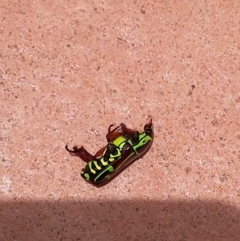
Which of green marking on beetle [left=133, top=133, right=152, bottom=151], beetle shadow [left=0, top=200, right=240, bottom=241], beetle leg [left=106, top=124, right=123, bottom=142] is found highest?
beetle leg [left=106, top=124, right=123, bottom=142]

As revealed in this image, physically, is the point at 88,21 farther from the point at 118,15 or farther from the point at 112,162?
the point at 112,162

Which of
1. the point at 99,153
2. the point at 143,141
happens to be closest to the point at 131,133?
the point at 143,141

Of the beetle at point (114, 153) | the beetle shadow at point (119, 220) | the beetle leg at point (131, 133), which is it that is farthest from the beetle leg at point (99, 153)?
the beetle shadow at point (119, 220)

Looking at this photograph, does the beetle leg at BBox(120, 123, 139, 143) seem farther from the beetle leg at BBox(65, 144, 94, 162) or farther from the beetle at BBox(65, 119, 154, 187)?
the beetle leg at BBox(65, 144, 94, 162)

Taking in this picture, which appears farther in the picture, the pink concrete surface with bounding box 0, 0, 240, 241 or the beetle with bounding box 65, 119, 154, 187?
the pink concrete surface with bounding box 0, 0, 240, 241

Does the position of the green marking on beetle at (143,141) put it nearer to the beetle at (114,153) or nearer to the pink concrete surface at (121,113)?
the beetle at (114,153)

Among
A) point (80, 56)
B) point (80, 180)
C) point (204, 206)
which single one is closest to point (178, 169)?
point (204, 206)

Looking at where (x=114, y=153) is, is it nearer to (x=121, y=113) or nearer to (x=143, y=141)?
(x=143, y=141)

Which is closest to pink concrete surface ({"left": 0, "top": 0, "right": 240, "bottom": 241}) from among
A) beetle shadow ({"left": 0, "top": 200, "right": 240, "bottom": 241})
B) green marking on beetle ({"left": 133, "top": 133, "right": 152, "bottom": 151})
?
beetle shadow ({"left": 0, "top": 200, "right": 240, "bottom": 241})

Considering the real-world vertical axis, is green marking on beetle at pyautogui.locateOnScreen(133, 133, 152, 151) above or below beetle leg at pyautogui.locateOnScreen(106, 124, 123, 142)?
below
